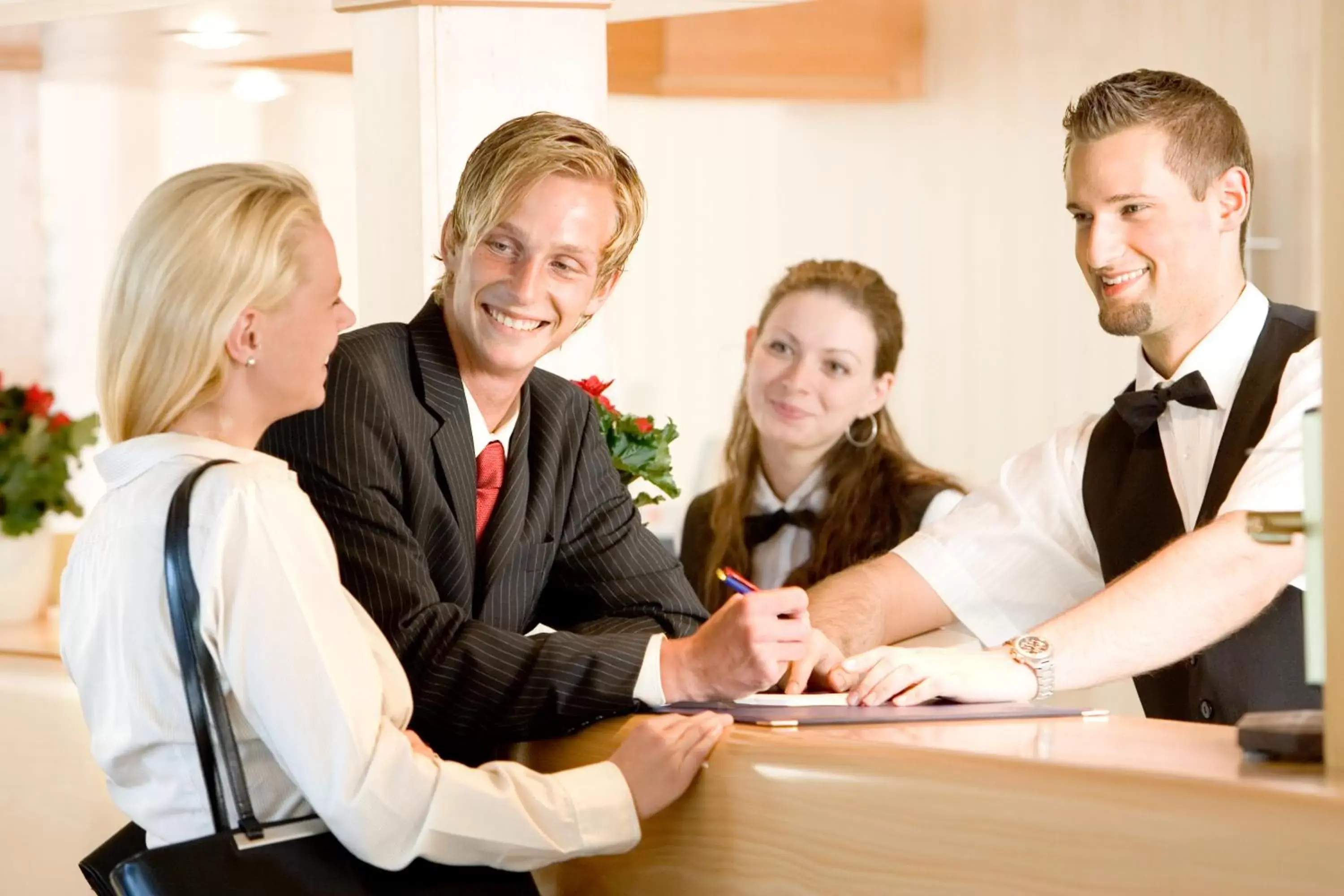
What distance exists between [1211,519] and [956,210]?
3765mm

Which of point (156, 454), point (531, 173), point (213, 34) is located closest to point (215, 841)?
point (156, 454)

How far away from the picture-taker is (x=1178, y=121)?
8.76 feet

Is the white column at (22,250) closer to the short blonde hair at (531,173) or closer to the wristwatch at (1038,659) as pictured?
the short blonde hair at (531,173)

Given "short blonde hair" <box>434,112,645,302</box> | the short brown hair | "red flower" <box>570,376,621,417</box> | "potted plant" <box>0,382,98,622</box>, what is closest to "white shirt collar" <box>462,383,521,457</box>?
"short blonde hair" <box>434,112,645,302</box>

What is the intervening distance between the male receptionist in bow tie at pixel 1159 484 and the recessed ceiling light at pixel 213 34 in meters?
2.40

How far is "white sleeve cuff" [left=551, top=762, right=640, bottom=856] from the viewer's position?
1.62 m

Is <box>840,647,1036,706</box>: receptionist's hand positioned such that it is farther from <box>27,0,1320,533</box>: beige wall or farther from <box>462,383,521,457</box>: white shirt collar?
<box>27,0,1320,533</box>: beige wall

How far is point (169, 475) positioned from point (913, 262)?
498cm

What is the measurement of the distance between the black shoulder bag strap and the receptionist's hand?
696 millimetres

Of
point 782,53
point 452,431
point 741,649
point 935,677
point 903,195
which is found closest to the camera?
point 741,649

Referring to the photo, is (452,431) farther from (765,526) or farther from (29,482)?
(29,482)

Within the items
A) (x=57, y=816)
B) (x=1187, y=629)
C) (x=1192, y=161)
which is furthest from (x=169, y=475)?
(x=57, y=816)

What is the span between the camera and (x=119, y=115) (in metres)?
5.38

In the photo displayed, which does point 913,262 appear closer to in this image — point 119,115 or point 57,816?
point 119,115
